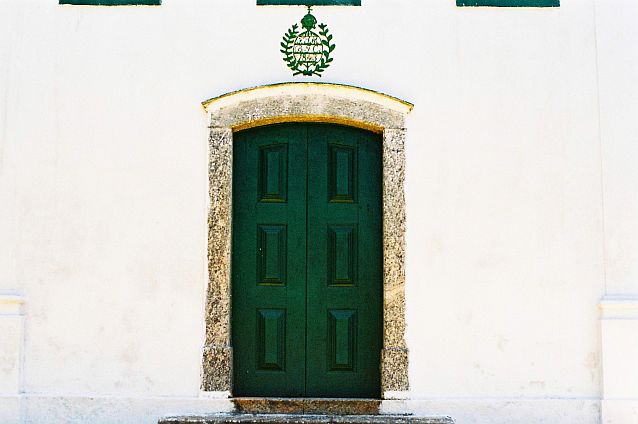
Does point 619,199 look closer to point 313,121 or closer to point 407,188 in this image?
point 407,188

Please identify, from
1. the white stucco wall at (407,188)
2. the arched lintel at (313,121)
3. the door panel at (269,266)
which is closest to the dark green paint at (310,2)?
the white stucco wall at (407,188)

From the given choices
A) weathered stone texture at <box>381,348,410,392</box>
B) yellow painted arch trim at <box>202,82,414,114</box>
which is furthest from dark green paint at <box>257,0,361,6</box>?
weathered stone texture at <box>381,348,410,392</box>

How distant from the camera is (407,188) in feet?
19.8

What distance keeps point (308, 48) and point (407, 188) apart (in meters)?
1.33

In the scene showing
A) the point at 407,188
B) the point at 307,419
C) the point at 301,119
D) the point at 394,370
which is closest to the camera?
the point at 307,419

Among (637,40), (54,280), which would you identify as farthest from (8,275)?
(637,40)

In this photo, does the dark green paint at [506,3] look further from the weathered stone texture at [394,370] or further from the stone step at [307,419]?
the stone step at [307,419]

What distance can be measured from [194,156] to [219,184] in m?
0.30

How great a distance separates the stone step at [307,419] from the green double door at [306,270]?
0.45 meters

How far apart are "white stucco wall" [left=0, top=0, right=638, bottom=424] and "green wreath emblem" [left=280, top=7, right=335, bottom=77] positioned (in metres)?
0.08

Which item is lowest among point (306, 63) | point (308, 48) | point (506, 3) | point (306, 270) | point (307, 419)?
point (307, 419)

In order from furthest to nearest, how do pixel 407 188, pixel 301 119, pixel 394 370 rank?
pixel 301 119, pixel 407 188, pixel 394 370

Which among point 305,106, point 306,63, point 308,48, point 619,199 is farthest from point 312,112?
point 619,199

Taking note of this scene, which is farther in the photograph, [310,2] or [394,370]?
[310,2]
